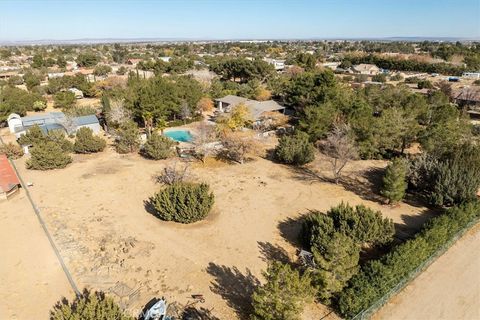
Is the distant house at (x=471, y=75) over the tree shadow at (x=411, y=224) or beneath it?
over

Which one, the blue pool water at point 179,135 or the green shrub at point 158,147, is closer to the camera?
the green shrub at point 158,147

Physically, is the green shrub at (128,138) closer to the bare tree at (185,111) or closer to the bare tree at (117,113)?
the bare tree at (117,113)

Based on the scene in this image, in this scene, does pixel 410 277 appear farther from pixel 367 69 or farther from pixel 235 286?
pixel 367 69

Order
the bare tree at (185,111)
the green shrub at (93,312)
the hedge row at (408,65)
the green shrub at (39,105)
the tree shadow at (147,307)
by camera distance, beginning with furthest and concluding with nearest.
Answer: the hedge row at (408,65) < the green shrub at (39,105) < the bare tree at (185,111) < the tree shadow at (147,307) < the green shrub at (93,312)

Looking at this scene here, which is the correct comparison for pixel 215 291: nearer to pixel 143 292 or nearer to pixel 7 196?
pixel 143 292

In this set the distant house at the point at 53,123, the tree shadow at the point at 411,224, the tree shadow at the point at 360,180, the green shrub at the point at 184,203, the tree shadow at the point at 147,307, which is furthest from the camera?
the distant house at the point at 53,123

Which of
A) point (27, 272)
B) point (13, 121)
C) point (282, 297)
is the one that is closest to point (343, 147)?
point (282, 297)

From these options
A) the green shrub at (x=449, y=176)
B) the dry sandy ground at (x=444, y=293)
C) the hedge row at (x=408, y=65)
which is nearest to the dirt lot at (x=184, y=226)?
the green shrub at (x=449, y=176)
